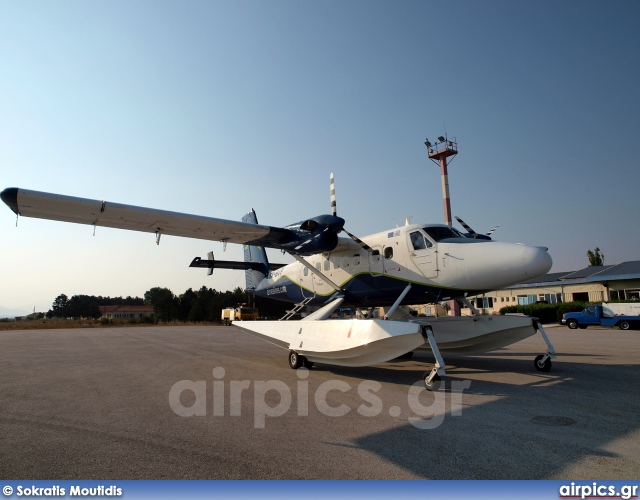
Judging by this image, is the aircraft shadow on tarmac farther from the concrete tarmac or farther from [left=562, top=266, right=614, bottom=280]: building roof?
[left=562, top=266, right=614, bottom=280]: building roof

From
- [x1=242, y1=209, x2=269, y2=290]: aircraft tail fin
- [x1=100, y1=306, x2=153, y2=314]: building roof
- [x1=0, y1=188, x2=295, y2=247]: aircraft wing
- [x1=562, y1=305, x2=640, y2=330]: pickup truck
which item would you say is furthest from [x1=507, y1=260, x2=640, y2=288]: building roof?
[x1=100, y1=306, x2=153, y2=314]: building roof

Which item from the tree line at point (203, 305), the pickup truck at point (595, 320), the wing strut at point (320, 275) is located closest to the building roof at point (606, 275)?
the pickup truck at point (595, 320)

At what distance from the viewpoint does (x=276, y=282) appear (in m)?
14.4

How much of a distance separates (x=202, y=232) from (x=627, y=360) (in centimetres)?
1188

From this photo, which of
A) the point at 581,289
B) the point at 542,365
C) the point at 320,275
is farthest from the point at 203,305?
the point at 542,365

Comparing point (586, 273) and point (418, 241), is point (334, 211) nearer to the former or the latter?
point (418, 241)

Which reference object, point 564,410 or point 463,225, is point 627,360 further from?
point 564,410

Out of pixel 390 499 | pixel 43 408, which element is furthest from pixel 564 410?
pixel 43 408

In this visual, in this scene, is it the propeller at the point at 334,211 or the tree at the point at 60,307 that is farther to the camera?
the tree at the point at 60,307

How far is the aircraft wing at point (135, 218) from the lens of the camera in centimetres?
830

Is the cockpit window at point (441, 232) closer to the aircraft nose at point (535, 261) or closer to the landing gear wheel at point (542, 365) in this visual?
the aircraft nose at point (535, 261)

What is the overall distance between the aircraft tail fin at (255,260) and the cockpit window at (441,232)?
8.01 m

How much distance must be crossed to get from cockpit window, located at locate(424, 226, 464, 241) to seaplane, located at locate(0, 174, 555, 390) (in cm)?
2

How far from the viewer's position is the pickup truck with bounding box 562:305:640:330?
25.4m
